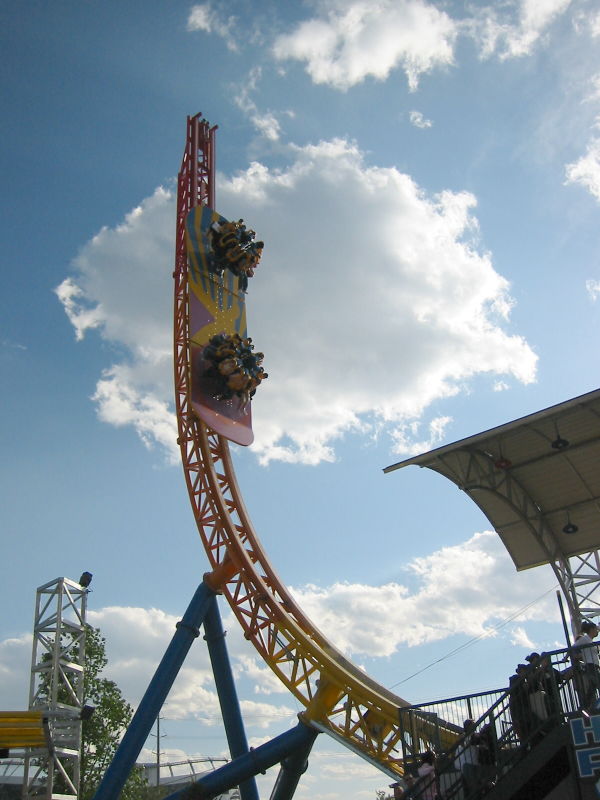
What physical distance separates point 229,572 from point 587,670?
10367 mm

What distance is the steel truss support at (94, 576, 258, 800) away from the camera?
1652cm

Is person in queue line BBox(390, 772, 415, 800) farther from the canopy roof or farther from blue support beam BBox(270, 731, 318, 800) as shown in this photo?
the canopy roof

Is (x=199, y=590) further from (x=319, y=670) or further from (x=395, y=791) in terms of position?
(x=395, y=791)

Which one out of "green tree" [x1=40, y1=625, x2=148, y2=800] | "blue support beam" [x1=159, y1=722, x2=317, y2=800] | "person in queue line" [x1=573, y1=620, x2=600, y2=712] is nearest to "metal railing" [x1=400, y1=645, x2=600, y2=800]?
"person in queue line" [x1=573, y1=620, x2=600, y2=712]

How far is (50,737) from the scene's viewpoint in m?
16.1

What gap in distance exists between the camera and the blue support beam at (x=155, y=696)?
1636cm

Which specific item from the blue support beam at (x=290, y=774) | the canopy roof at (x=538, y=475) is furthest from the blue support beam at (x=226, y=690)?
the canopy roof at (x=538, y=475)

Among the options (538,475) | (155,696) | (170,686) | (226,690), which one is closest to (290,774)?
(226,690)

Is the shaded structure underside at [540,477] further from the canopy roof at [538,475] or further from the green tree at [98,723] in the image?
the green tree at [98,723]

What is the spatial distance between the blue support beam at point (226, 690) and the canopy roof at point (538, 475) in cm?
545

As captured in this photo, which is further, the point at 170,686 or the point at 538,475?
the point at 538,475

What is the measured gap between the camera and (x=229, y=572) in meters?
18.6

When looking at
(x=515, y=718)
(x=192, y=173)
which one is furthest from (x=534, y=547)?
(x=192, y=173)

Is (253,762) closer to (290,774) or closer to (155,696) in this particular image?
(290,774)
